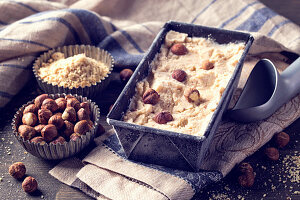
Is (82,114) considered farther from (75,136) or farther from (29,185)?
(29,185)

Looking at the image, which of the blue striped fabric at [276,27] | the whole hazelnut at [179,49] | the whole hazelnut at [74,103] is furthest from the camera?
the blue striped fabric at [276,27]

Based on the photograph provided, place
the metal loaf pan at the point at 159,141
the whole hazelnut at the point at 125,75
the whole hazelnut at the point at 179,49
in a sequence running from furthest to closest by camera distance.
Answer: the whole hazelnut at the point at 125,75, the whole hazelnut at the point at 179,49, the metal loaf pan at the point at 159,141

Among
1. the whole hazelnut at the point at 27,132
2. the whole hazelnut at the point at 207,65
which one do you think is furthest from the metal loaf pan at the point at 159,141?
the whole hazelnut at the point at 27,132

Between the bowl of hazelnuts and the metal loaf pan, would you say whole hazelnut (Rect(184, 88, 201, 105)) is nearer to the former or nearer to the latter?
the metal loaf pan

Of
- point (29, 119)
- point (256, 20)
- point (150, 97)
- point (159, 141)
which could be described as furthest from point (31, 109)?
point (256, 20)

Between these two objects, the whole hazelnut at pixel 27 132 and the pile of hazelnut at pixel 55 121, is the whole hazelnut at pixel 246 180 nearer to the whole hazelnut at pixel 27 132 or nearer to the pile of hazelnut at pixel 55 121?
the pile of hazelnut at pixel 55 121

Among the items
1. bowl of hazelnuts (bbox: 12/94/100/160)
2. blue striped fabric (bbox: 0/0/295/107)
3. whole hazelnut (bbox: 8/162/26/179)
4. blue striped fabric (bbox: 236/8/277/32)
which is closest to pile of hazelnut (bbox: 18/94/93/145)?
bowl of hazelnuts (bbox: 12/94/100/160)

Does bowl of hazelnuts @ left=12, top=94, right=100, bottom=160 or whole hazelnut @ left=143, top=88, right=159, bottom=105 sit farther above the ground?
whole hazelnut @ left=143, top=88, right=159, bottom=105
